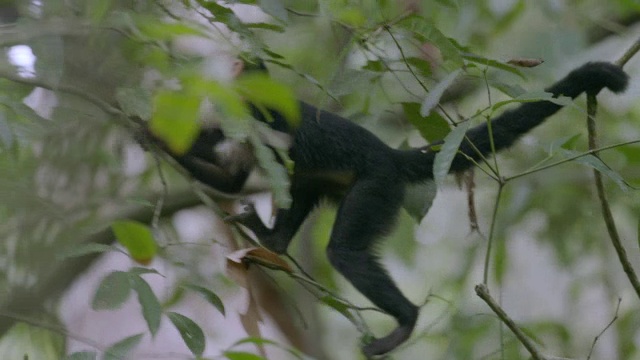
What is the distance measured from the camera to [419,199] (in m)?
2.82

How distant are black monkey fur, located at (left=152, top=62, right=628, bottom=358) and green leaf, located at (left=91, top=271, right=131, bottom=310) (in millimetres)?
908

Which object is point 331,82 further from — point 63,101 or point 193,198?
point 193,198

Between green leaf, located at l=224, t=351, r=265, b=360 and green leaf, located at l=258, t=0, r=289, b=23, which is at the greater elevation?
green leaf, located at l=258, t=0, r=289, b=23

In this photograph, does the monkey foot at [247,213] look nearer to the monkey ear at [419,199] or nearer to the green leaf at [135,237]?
the monkey ear at [419,199]

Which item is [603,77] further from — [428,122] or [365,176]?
[365,176]

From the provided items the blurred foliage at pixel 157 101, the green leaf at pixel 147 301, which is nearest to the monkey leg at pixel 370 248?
the blurred foliage at pixel 157 101

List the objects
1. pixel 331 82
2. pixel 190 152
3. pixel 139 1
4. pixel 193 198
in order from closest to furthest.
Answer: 1. pixel 139 1
2. pixel 331 82
3. pixel 190 152
4. pixel 193 198

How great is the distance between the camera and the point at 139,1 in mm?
2252

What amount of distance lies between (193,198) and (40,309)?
1.43 metres

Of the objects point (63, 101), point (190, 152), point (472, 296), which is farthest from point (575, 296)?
point (63, 101)

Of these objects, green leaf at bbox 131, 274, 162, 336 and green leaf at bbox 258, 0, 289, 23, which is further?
green leaf at bbox 258, 0, 289, 23

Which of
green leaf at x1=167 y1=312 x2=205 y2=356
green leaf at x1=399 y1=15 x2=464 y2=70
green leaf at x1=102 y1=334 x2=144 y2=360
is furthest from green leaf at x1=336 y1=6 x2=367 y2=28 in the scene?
green leaf at x1=102 y1=334 x2=144 y2=360

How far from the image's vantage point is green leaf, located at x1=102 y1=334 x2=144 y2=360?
1795 mm

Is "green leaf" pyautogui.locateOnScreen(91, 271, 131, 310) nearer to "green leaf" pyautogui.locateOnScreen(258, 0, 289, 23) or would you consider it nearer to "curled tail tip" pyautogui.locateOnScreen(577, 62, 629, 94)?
"green leaf" pyautogui.locateOnScreen(258, 0, 289, 23)
